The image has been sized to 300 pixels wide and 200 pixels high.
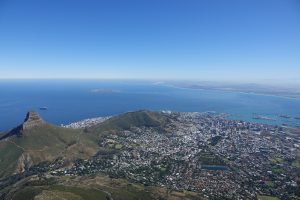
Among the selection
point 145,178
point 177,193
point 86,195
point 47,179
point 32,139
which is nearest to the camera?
point 86,195

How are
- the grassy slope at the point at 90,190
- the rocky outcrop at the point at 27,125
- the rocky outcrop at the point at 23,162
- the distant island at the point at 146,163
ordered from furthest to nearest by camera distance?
the rocky outcrop at the point at 27,125
the rocky outcrop at the point at 23,162
the distant island at the point at 146,163
the grassy slope at the point at 90,190

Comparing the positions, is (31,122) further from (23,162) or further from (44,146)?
(23,162)

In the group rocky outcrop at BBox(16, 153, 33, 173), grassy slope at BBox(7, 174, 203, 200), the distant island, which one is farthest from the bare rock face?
grassy slope at BBox(7, 174, 203, 200)

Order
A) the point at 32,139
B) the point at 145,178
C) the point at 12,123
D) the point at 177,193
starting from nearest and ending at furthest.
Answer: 1. the point at 177,193
2. the point at 145,178
3. the point at 32,139
4. the point at 12,123

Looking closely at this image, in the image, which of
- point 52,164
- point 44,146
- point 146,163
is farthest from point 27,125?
point 146,163

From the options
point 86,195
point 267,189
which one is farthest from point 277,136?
point 86,195

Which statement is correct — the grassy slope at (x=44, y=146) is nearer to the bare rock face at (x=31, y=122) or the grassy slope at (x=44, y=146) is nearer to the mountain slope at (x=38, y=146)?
the mountain slope at (x=38, y=146)

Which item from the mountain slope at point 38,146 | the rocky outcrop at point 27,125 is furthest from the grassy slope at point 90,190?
the rocky outcrop at point 27,125

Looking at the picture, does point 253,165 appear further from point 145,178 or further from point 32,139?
point 32,139

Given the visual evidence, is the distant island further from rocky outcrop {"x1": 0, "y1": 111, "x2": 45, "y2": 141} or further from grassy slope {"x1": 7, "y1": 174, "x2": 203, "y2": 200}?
rocky outcrop {"x1": 0, "y1": 111, "x2": 45, "y2": 141}

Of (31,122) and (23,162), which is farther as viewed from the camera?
(31,122)

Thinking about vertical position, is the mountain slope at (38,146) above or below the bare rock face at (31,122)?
below
